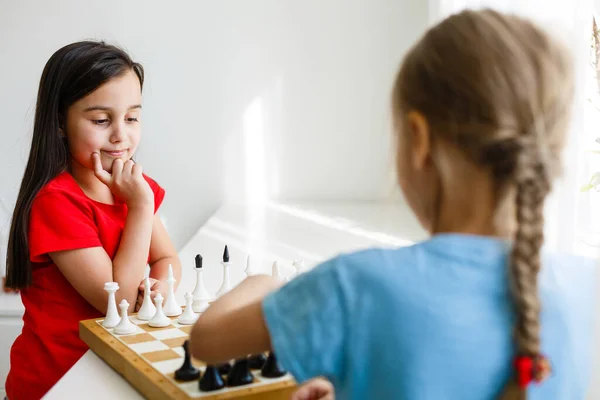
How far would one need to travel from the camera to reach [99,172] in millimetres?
1433

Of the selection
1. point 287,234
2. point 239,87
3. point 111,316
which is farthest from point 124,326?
point 239,87

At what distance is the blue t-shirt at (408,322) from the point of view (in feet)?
2.10

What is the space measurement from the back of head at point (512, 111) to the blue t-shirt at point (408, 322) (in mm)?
26

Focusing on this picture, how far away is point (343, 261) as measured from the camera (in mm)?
665

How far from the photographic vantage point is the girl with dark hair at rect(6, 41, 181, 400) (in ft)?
4.42

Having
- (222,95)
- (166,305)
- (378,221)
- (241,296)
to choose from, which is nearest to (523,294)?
(241,296)

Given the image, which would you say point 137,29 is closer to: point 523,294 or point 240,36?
point 240,36

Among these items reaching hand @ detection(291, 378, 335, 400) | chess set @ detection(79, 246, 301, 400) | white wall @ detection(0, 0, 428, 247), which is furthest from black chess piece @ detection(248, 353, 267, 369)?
white wall @ detection(0, 0, 428, 247)

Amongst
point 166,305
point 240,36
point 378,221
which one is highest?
point 240,36

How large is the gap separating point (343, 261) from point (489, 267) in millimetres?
140

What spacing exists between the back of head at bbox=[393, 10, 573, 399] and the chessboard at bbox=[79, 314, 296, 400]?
1.13 ft

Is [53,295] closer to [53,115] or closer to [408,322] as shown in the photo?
[53,115]

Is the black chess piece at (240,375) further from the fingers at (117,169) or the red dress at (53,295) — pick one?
the fingers at (117,169)

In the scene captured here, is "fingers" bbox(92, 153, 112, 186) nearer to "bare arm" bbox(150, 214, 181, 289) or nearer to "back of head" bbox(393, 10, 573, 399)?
"bare arm" bbox(150, 214, 181, 289)
